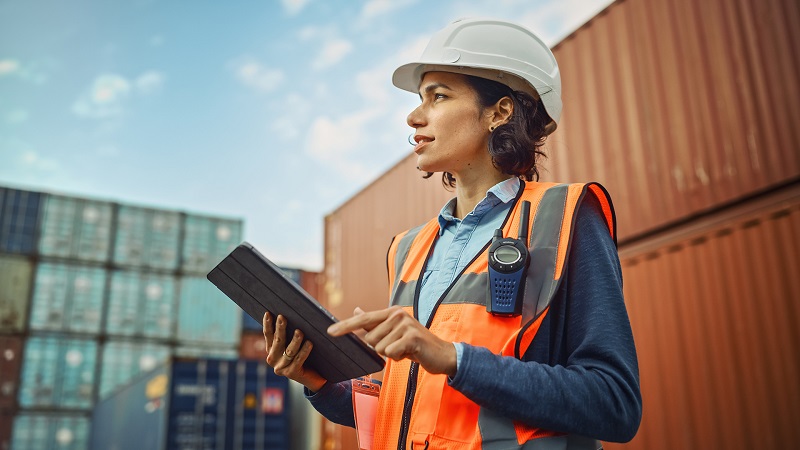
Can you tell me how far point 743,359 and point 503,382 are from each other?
4.61 meters

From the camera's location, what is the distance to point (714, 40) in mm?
6113

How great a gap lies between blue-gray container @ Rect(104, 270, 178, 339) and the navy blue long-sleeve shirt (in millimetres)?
19374

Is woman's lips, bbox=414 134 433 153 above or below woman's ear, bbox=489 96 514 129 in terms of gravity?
below

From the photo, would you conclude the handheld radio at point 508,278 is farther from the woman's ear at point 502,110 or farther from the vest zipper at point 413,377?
the woman's ear at point 502,110

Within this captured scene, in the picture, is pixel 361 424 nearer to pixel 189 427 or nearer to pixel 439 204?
pixel 439 204

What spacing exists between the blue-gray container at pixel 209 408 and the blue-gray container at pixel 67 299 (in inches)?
186

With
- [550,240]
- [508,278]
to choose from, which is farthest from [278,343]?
[550,240]

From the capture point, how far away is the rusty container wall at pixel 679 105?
18.4 feet

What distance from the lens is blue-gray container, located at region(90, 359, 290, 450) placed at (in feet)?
42.6

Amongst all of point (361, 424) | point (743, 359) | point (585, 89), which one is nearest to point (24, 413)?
point (585, 89)

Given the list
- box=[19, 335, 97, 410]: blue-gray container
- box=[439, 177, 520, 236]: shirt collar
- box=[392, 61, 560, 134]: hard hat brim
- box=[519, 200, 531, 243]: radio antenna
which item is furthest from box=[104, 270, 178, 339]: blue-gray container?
box=[519, 200, 531, 243]: radio antenna

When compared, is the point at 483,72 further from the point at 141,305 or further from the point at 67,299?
the point at 141,305

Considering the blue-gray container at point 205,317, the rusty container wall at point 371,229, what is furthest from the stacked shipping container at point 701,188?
the blue-gray container at point 205,317

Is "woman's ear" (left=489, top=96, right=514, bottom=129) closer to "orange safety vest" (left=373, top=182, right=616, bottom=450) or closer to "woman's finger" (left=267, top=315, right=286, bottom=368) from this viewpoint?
"orange safety vest" (left=373, top=182, right=616, bottom=450)
